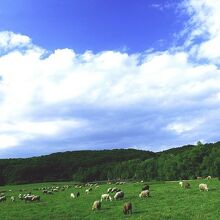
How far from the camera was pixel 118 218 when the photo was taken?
35438 millimetres

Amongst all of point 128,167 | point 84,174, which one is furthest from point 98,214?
point 84,174

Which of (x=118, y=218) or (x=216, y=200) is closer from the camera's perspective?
(x=118, y=218)

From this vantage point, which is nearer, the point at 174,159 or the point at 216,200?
the point at 216,200

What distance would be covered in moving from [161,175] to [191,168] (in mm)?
17363

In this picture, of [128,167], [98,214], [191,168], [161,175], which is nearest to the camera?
[98,214]

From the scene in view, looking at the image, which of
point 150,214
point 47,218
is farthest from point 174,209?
point 47,218

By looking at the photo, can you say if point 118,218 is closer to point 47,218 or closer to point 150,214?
point 150,214

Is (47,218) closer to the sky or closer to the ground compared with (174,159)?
closer to the ground

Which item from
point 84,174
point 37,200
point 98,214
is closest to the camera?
point 98,214

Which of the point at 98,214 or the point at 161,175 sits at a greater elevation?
the point at 161,175

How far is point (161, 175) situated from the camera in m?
146

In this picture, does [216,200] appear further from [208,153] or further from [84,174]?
[84,174]

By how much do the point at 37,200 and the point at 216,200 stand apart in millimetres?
30884

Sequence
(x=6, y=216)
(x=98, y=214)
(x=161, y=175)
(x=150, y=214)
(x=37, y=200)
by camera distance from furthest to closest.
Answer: (x=161, y=175)
(x=37, y=200)
(x=6, y=216)
(x=98, y=214)
(x=150, y=214)
